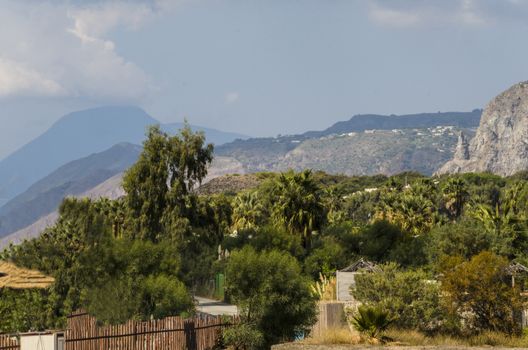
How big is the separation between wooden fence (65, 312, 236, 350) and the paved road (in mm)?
22580

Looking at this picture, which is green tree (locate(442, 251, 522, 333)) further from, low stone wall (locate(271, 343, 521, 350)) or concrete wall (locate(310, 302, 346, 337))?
low stone wall (locate(271, 343, 521, 350))

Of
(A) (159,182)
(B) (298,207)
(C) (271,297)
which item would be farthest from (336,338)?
(A) (159,182)

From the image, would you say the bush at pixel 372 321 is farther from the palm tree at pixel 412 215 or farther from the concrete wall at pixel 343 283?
the palm tree at pixel 412 215

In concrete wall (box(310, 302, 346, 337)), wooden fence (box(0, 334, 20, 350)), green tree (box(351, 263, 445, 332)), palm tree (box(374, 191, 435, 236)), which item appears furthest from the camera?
palm tree (box(374, 191, 435, 236))

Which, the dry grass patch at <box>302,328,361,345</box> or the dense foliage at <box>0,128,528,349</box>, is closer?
the dry grass patch at <box>302,328,361,345</box>

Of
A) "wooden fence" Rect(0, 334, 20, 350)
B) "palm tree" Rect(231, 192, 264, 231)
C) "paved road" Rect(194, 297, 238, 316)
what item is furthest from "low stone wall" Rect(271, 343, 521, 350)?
"palm tree" Rect(231, 192, 264, 231)

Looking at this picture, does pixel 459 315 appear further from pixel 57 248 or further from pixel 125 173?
pixel 125 173

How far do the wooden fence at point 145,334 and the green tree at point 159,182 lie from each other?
3764 centimetres

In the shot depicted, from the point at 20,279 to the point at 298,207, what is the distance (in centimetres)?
3429

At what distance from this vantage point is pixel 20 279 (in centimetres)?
4447

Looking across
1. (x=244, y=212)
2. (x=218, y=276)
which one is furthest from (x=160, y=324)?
(x=244, y=212)

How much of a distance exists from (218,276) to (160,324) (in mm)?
41279

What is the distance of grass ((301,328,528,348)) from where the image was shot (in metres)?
34.1

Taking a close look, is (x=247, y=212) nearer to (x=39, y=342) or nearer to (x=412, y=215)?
(x=412, y=215)
